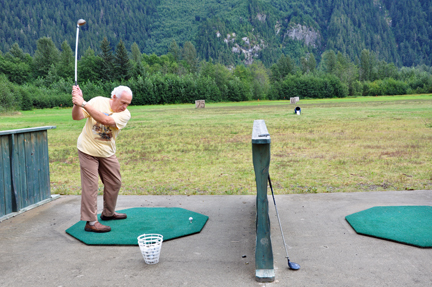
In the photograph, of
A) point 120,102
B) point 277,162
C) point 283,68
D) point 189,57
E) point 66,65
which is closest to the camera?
point 120,102

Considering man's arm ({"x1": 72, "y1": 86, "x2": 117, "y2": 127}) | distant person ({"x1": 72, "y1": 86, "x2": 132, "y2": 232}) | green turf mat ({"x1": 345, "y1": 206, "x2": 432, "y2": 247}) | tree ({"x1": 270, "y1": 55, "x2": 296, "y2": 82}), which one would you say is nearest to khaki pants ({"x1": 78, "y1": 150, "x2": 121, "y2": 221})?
distant person ({"x1": 72, "y1": 86, "x2": 132, "y2": 232})

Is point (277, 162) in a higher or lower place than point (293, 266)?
lower

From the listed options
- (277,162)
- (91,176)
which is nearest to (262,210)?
(91,176)

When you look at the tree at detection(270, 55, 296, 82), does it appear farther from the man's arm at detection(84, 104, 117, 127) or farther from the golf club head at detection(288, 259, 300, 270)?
the golf club head at detection(288, 259, 300, 270)

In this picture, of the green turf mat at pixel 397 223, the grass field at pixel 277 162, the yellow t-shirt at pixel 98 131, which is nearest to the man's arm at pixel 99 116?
the yellow t-shirt at pixel 98 131

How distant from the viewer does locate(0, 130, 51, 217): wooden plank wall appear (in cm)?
580

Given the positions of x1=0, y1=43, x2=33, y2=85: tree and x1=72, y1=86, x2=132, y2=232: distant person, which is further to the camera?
x1=0, y1=43, x2=33, y2=85: tree

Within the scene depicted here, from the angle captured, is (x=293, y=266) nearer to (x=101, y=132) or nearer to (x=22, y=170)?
(x=101, y=132)

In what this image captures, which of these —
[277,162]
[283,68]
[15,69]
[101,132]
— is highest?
[283,68]

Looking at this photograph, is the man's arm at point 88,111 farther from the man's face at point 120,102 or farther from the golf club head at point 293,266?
the golf club head at point 293,266

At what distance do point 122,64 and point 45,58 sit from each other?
28226mm

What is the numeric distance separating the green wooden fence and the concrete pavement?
296 millimetres

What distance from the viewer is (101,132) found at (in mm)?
5086

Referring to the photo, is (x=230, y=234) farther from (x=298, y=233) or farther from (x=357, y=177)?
(x=357, y=177)
